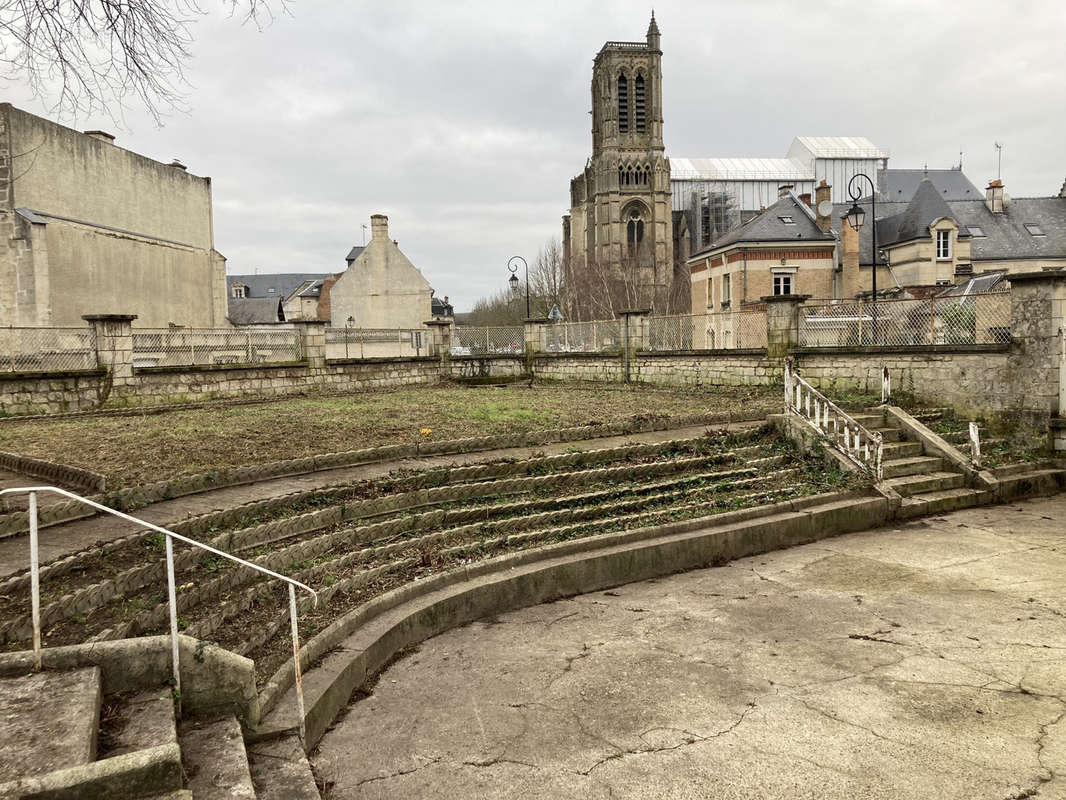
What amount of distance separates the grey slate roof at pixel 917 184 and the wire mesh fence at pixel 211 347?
58961 millimetres

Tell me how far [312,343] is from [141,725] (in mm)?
18321

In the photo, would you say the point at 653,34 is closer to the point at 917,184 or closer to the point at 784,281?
the point at 917,184

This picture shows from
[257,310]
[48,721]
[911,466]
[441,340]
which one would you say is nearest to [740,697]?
[48,721]

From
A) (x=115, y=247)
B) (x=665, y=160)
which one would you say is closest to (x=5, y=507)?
(x=115, y=247)

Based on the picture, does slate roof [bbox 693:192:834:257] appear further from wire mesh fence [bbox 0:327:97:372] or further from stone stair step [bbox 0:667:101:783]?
stone stair step [bbox 0:667:101:783]

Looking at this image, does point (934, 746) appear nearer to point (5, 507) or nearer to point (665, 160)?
point (5, 507)

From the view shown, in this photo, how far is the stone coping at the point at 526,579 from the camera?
16.0ft

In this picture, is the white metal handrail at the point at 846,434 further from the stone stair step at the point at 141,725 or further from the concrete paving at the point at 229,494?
the stone stair step at the point at 141,725

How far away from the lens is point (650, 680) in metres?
5.39

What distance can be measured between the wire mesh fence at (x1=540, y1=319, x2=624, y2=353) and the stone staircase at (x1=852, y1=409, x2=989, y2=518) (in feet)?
38.0

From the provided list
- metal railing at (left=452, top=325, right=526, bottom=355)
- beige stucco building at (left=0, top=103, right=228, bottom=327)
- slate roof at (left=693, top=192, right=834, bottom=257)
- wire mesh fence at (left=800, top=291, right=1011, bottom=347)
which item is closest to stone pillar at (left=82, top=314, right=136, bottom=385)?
beige stucco building at (left=0, top=103, right=228, bottom=327)

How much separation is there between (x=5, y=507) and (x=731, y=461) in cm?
901

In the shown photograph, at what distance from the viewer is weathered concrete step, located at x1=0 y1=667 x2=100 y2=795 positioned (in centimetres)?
308

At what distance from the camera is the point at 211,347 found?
19.4m
